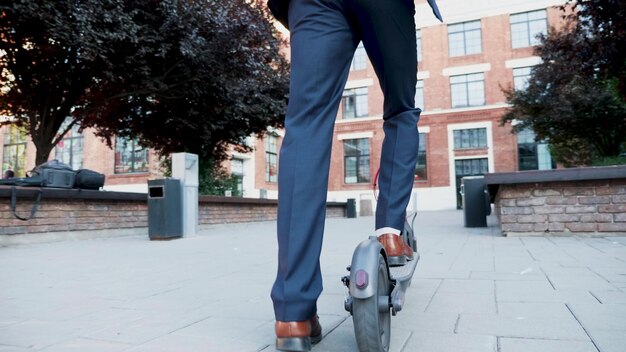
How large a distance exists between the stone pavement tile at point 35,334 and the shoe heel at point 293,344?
0.88m

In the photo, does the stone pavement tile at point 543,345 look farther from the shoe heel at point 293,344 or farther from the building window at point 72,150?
the building window at point 72,150

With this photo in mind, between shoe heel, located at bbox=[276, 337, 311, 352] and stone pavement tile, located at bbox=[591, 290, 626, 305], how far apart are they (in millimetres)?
1564

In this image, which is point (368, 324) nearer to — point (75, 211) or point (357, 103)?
point (75, 211)

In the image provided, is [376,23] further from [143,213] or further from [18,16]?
[18,16]

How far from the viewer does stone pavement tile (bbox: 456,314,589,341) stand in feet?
5.27

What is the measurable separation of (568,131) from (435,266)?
1756 centimetres

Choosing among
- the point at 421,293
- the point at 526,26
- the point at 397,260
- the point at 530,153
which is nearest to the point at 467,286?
the point at 421,293

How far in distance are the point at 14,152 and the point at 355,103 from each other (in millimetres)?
24029

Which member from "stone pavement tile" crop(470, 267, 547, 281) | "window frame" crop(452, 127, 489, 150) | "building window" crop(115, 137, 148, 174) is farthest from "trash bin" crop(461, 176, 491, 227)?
"building window" crop(115, 137, 148, 174)

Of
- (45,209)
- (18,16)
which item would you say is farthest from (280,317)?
(18,16)

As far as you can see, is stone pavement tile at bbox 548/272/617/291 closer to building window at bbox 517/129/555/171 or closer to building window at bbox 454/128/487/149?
building window at bbox 517/129/555/171

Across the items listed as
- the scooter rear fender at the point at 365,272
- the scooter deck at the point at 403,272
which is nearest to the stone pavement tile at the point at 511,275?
the scooter deck at the point at 403,272

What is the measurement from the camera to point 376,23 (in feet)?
5.13

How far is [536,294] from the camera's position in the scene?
2305 mm
